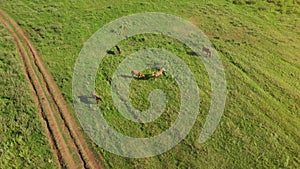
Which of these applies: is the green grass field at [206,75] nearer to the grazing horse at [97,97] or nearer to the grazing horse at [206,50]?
the grazing horse at [97,97]

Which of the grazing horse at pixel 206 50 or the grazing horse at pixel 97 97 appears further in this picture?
the grazing horse at pixel 206 50

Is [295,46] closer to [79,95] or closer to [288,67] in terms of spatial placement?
[288,67]

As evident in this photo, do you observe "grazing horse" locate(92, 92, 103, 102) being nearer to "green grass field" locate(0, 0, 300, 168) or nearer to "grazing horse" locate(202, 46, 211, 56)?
"green grass field" locate(0, 0, 300, 168)

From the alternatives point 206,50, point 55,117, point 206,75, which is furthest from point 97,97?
point 206,50

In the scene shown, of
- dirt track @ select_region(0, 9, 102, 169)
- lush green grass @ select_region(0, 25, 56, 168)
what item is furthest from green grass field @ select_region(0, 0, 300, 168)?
dirt track @ select_region(0, 9, 102, 169)

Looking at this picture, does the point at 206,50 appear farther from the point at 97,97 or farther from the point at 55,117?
the point at 55,117

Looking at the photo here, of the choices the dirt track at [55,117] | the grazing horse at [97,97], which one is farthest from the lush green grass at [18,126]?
the grazing horse at [97,97]
